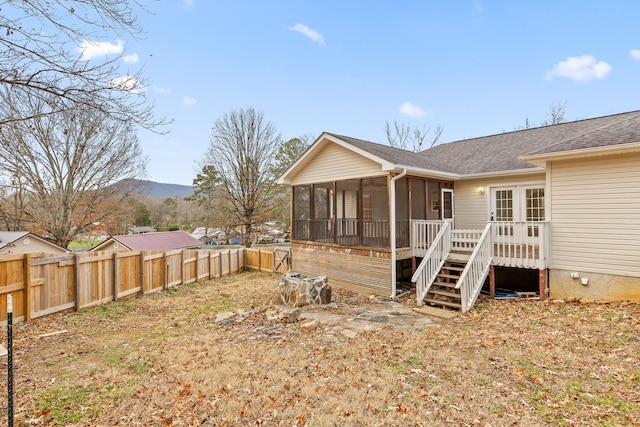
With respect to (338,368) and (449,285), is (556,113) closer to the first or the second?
(449,285)

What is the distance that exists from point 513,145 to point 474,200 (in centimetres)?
307

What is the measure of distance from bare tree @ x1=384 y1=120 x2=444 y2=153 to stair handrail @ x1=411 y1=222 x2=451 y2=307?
23794mm

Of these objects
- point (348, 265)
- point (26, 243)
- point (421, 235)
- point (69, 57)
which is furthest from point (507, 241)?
point (26, 243)

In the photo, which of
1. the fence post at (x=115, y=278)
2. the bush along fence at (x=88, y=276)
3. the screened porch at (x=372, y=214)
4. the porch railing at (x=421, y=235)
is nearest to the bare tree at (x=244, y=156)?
the bush along fence at (x=88, y=276)

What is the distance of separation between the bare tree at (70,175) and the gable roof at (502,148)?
38.4 ft

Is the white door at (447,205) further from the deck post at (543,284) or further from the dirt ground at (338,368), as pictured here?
the dirt ground at (338,368)

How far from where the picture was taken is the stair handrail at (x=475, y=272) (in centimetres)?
758

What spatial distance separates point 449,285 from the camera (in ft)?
27.2

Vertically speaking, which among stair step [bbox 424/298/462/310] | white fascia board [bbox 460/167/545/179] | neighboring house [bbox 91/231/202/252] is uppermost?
white fascia board [bbox 460/167/545/179]

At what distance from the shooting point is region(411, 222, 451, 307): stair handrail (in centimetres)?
851

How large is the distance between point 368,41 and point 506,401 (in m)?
19.7

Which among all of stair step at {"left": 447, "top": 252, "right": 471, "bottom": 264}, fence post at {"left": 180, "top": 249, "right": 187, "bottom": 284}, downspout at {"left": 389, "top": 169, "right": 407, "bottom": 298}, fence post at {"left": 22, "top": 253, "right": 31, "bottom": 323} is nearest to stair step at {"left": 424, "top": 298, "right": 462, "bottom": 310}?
downspout at {"left": 389, "top": 169, "right": 407, "bottom": 298}

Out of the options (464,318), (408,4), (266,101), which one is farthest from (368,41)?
(464,318)

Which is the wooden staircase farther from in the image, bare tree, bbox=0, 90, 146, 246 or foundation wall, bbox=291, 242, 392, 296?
bare tree, bbox=0, 90, 146, 246
